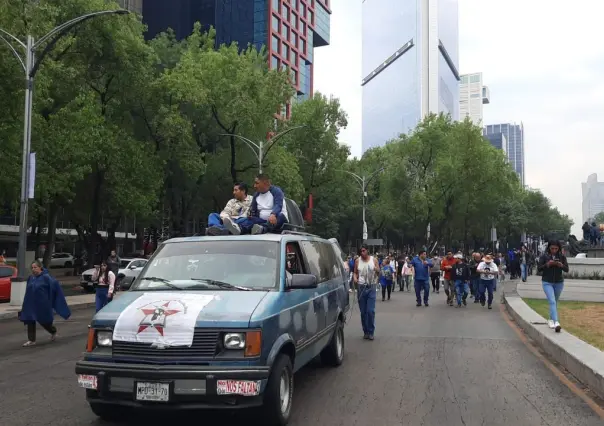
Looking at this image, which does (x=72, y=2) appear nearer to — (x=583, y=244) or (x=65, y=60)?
(x=65, y=60)

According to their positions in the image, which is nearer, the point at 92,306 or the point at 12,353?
the point at 12,353

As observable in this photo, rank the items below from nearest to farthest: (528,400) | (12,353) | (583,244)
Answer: (528,400), (12,353), (583,244)

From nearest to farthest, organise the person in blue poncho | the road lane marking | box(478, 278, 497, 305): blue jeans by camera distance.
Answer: the road lane marking, the person in blue poncho, box(478, 278, 497, 305): blue jeans

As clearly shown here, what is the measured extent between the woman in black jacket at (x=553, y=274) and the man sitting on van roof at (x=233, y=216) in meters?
6.19

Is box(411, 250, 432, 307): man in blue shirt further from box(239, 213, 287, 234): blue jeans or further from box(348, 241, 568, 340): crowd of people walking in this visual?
box(239, 213, 287, 234): blue jeans

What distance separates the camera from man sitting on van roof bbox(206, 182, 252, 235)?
6.96m

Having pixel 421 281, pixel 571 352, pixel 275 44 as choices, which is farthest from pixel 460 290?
pixel 275 44

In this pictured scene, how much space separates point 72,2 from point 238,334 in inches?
917

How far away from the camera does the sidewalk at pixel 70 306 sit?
15916 millimetres

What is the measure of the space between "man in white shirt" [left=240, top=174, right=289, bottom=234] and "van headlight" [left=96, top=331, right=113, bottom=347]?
2452mm

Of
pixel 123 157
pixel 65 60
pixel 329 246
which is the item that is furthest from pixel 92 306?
pixel 329 246

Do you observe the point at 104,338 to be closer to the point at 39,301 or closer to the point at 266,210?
the point at 266,210

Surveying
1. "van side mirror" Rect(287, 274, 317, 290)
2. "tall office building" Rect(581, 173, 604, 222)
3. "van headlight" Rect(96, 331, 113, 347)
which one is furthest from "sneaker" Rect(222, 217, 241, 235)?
"tall office building" Rect(581, 173, 604, 222)

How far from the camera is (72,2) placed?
23.9 m
